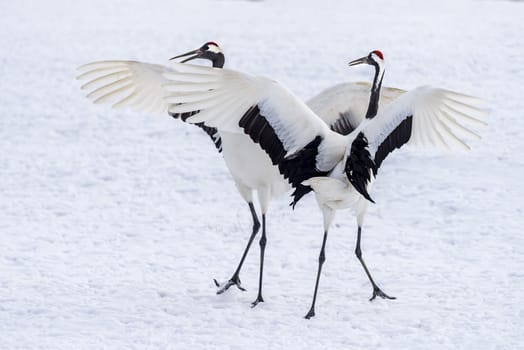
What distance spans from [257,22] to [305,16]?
1.03m

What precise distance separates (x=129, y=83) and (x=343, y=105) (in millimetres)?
1416

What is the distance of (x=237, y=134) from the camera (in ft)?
17.8

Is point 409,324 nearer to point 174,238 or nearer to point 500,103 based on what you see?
point 174,238

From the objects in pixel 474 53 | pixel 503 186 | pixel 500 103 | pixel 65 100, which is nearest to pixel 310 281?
pixel 503 186

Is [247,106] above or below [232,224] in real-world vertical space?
above

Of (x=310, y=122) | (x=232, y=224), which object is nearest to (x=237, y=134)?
(x=310, y=122)

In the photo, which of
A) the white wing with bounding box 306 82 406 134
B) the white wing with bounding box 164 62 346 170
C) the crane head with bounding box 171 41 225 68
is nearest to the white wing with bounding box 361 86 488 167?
the white wing with bounding box 164 62 346 170

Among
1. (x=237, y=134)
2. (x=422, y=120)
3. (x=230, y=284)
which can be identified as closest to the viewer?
(x=422, y=120)

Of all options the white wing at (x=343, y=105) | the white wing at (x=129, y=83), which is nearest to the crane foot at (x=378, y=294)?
the white wing at (x=343, y=105)

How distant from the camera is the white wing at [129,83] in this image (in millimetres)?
5879

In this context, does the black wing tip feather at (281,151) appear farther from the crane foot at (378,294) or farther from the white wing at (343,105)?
the crane foot at (378,294)

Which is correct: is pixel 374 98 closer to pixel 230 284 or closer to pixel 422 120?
pixel 422 120

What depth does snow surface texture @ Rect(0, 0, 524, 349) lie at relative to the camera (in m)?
5.09

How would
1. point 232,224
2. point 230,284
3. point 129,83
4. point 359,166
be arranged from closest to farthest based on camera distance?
point 359,166 < point 230,284 < point 129,83 < point 232,224
